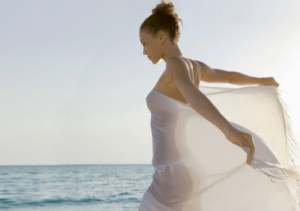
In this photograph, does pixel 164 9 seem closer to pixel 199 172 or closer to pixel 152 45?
pixel 152 45

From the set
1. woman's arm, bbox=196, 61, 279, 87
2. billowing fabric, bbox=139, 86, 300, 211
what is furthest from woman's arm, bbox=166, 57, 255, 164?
woman's arm, bbox=196, 61, 279, 87

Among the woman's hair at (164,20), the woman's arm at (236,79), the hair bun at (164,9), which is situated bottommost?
the woman's arm at (236,79)

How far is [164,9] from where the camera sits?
4.43 ft

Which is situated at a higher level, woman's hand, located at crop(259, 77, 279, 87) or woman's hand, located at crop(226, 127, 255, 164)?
woman's hand, located at crop(259, 77, 279, 87)

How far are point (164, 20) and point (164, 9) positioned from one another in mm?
55

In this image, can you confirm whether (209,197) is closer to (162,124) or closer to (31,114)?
(162,124)

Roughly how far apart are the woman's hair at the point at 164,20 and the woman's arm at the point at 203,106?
242mm

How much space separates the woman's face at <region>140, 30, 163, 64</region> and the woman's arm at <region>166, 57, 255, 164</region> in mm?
215

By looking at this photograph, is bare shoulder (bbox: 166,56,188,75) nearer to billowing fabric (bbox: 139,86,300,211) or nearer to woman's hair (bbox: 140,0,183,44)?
billowing fabric (bbox: 139,86,300,211)

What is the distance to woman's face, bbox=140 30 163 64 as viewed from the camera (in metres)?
1.38

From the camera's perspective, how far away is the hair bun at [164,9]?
1348 millimetres

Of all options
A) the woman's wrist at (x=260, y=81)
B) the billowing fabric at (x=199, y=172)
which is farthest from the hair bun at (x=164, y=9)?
the woman's wrist at (x=260, y=81)

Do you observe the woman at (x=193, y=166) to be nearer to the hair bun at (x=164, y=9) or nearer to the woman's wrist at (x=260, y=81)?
the hair bun at (x=164, y=9)

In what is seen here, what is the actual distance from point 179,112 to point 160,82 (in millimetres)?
160
